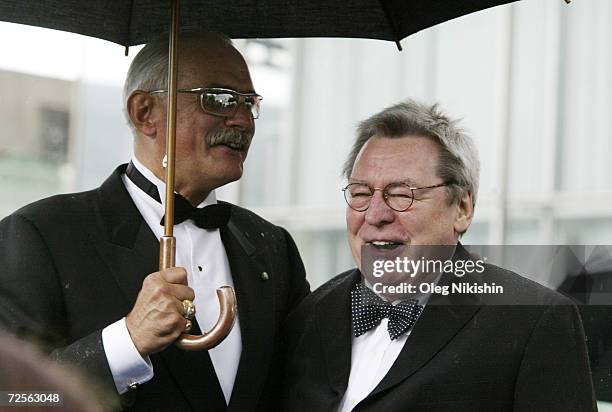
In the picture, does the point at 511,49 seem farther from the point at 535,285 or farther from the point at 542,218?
the point at 535,285

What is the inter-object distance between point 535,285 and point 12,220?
918mm

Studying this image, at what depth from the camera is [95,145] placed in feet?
7.06

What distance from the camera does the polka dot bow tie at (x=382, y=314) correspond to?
1748mm

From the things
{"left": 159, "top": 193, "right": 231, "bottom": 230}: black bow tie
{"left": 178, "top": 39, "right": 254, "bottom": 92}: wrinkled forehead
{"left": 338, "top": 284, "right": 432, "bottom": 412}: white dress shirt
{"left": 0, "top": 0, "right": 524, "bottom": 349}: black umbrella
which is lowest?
{"left": 338, "top": 284, "right": 432, "bottom": 412}: white dress shirt

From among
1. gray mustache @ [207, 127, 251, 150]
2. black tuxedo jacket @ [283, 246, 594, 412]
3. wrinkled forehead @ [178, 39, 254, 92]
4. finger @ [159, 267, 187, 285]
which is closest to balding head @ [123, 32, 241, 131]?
wrinkled forehead @ [178, 39, 254, 92]

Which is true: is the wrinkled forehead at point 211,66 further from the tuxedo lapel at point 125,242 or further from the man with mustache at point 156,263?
the tuxedo lapel at point 125,242

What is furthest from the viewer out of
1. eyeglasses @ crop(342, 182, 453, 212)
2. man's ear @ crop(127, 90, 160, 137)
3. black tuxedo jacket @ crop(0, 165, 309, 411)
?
man's ear @ crop(127, 90, 160, 137)

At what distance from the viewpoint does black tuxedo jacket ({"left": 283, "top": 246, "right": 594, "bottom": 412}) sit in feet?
5.29

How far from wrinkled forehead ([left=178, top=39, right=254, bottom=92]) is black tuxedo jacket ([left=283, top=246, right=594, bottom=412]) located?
1.67 feet

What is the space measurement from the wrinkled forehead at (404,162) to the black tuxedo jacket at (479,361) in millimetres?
194

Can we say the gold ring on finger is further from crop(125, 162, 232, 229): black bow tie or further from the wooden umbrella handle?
crop(125, 162, 232, 229): black bow tie

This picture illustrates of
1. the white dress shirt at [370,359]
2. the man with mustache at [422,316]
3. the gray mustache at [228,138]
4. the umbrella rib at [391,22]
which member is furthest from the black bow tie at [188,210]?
the umbrella rib at [391,22]

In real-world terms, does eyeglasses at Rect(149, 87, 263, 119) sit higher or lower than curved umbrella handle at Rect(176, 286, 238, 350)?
higher

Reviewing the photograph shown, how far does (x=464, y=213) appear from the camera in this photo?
1.84 meters
